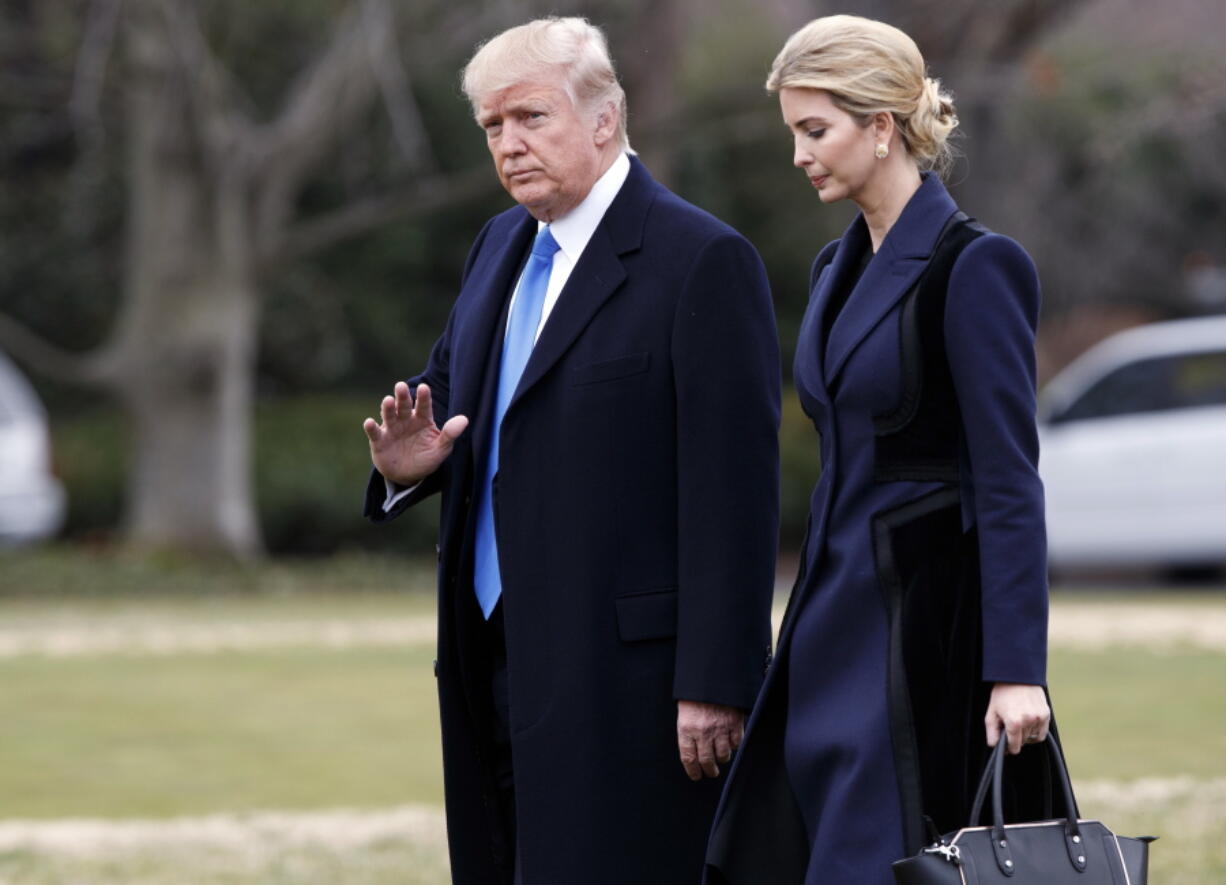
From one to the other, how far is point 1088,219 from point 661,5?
383 inches

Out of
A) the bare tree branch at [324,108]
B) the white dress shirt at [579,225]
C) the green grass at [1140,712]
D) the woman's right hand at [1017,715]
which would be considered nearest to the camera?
the woman's right hand at [1017,715]

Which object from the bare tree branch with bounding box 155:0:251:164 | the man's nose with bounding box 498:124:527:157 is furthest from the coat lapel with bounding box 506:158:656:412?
the bare tree branch with bounding box 155:0:251:164

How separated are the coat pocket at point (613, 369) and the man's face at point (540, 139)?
1.06ft

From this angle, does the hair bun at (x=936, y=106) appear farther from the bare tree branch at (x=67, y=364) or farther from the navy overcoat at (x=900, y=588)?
the bare tree branch at (x=67, y=364)

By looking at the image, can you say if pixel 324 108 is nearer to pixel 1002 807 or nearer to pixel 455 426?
pixel 455 426

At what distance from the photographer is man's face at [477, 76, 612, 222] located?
12.3 ft

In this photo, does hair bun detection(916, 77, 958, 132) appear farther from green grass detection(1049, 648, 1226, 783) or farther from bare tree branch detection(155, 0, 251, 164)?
bare tree branch detection(155, 0, 251, 164)

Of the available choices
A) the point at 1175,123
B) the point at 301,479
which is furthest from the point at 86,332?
the point at 1175,123

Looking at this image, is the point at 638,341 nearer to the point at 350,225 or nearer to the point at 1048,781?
the point at 1048,781

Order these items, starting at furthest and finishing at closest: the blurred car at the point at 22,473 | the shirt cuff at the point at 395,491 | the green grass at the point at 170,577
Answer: the blurred car at the point at 22,473 < the green grass at the point at 170,577 < the shirt cuff at the point at 395,491

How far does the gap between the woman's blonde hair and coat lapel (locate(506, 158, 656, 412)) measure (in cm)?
51

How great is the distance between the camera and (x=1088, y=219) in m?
27.1

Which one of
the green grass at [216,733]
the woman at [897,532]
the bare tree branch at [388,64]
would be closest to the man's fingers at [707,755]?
the woman at [897,532]

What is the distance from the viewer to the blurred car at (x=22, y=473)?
675 inches
